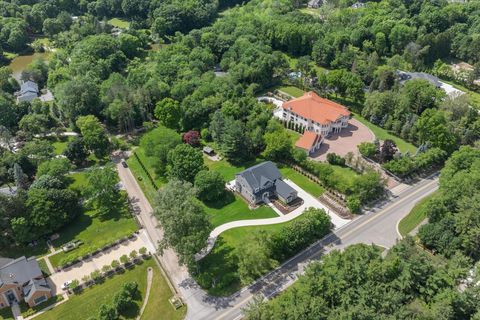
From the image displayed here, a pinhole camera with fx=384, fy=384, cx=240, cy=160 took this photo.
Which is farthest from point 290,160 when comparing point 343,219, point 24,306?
point 24,306

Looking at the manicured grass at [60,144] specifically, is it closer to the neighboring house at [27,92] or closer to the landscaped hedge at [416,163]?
the neighboring house at [27,92]

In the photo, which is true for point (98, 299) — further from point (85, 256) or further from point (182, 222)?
point (182, 222)

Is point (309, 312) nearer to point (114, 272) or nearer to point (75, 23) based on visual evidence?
point (114, 272)

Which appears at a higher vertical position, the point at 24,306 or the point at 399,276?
the point at 399,276

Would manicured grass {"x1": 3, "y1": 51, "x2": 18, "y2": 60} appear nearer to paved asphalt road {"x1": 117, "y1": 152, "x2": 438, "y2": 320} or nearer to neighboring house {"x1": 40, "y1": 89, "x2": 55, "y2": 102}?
neighboring house {"x1": 40, "y1": 89, "x2": 55, "y2": 102}


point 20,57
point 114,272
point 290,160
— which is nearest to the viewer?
point 114,272

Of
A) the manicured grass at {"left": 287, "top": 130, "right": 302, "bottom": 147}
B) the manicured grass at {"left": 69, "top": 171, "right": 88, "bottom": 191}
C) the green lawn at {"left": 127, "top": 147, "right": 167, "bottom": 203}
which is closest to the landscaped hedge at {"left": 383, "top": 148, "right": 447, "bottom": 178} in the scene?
the manicured grass at {"left": 287, "top": 130, "right": 302, "bottom": 147}
